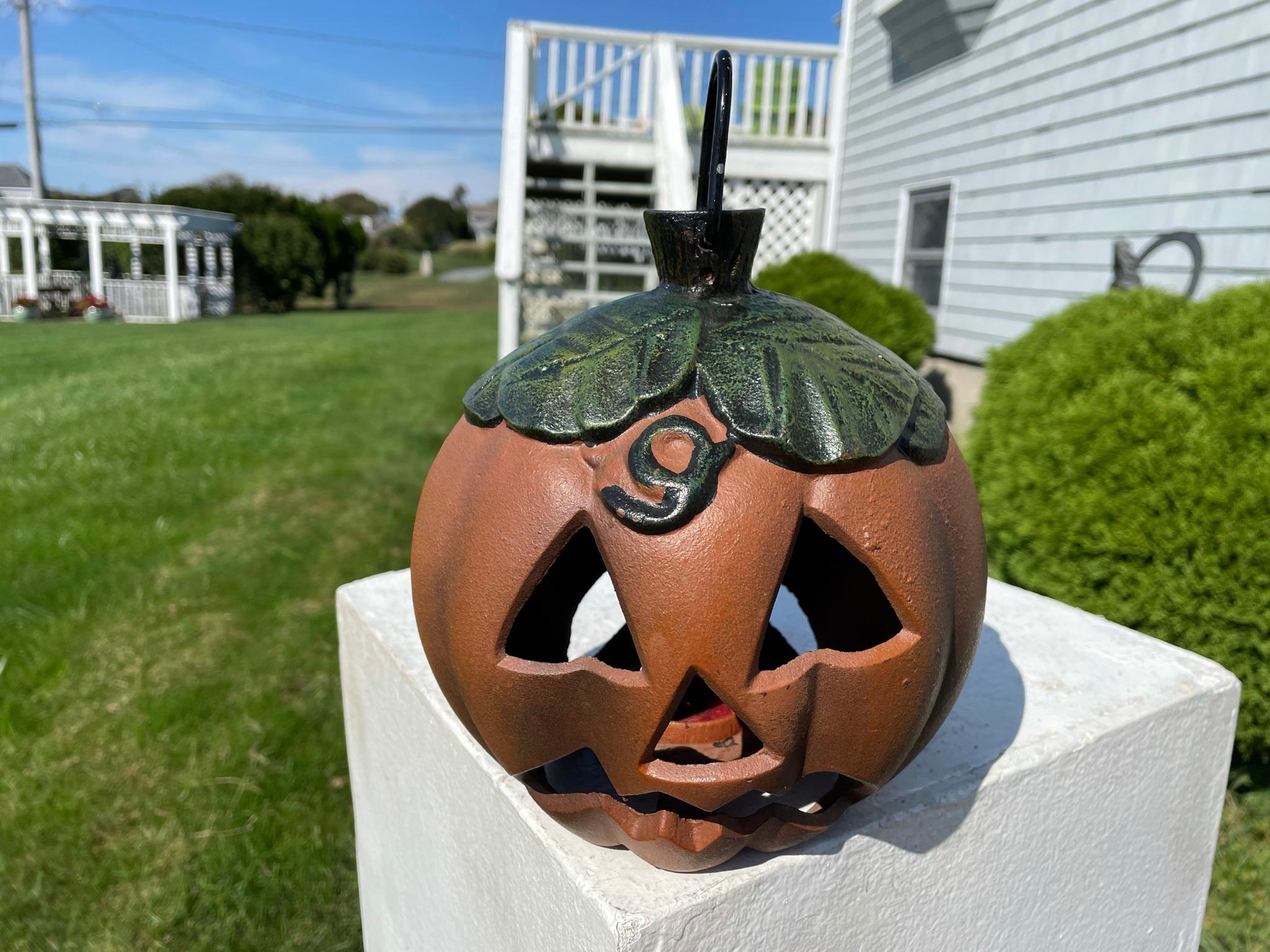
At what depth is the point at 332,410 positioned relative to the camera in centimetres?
903

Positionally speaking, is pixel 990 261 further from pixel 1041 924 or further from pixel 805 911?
pixel 805 911

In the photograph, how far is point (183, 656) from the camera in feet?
13.0

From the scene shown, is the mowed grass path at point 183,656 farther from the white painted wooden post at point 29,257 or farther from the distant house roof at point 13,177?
the distant house roof at point 13,177

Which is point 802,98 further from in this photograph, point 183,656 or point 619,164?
point 183,656

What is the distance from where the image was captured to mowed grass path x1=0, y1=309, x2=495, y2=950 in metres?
2.69

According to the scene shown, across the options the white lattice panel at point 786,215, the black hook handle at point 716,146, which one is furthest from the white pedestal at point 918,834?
the white lattice panel at point 786,215

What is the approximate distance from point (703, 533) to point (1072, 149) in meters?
6.26

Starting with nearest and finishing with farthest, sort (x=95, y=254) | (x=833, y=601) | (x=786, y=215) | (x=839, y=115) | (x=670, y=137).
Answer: (x=833, y=601) → (x=670, y=137) → (x=839, y=115) → (x=786, y=215) → (x=95, y=254)

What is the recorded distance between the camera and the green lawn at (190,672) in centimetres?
267

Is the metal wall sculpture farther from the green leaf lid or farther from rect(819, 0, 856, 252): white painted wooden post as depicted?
rect(819, 0, 856, 252): white painted wooden post

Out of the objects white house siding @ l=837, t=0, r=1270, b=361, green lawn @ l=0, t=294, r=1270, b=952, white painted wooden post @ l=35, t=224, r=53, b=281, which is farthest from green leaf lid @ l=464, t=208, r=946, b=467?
white painted wooden post @ l=35, t=224, r=53, b=281

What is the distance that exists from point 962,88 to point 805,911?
7.60 m

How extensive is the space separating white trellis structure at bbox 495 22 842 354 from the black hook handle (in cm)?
652

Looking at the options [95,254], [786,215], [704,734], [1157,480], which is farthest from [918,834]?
[95,254]
